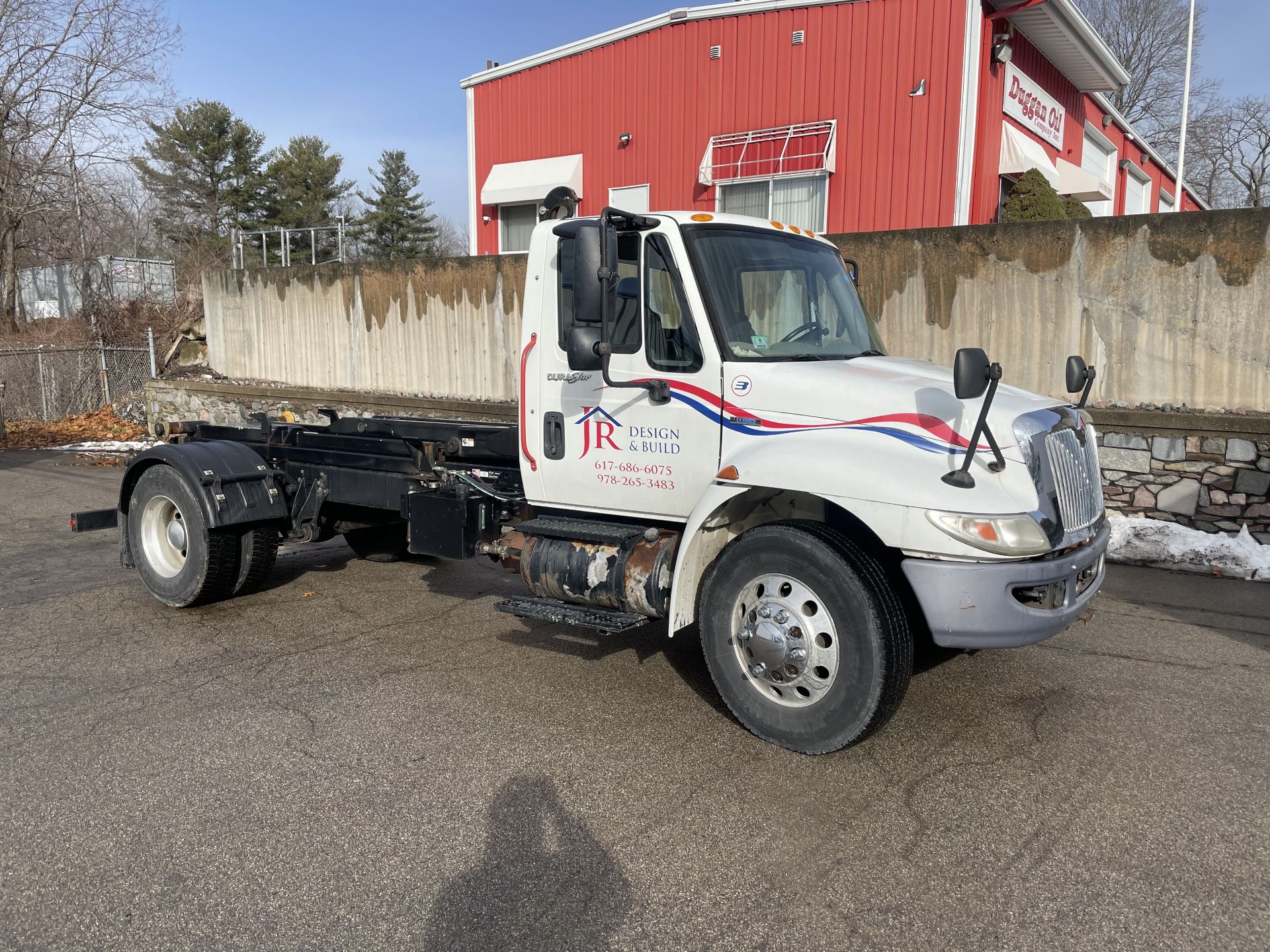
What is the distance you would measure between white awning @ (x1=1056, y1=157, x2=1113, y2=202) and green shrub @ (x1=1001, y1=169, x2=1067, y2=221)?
268cm

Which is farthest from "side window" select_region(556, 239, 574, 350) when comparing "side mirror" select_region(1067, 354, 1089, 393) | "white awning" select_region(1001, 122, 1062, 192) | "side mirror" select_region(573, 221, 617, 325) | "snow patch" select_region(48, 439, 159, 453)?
"snow patch" select_region(48, 439, 159, 453)

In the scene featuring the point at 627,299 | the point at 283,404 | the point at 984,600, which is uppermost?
A: the point at 627,299

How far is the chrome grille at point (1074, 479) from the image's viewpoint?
4160mm

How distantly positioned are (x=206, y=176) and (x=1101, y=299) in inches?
1987

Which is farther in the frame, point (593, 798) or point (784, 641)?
point (784, 641)

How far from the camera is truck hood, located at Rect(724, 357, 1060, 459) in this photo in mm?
4105

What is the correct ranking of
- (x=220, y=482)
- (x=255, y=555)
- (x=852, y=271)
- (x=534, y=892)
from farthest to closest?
(x=255, y=555) < (x=220, y=482) < (x=852, y=271) < (x=534, y=892)

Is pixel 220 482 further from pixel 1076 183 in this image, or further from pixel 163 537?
pixel 1076 183

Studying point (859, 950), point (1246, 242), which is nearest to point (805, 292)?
point (859, 950)

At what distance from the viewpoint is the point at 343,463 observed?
6.84 metres

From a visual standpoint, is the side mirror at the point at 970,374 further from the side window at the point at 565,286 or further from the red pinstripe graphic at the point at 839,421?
the side window at the point at 565,286

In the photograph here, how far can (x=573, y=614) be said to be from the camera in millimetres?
5000

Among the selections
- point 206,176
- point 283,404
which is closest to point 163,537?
point 283,404

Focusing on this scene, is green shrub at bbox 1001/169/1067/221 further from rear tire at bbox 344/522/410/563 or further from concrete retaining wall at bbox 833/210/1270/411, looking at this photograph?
rear tire at bbox 344/522/410/563
